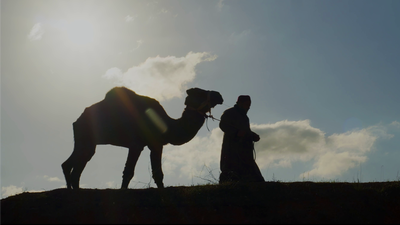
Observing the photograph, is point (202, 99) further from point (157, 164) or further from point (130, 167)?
point (130, 167)

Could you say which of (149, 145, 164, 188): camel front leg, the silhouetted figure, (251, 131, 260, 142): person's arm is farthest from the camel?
(251, 131, 260, 142): person's arm

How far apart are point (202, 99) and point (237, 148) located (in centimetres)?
148

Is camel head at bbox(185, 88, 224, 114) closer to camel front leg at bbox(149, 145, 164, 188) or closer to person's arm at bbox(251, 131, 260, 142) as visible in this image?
person's arm at bbox(251, 131, 260, 142)

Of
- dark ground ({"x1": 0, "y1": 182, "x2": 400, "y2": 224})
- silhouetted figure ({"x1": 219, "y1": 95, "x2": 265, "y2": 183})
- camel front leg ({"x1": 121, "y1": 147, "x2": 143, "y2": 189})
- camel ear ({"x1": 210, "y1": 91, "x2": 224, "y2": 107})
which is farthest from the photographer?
camel ear ({"x1": 210, "y1": 91, "x2": 224, "y2": 107})

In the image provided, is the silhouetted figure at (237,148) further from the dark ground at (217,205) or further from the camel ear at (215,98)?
the dark ground at (217,205)

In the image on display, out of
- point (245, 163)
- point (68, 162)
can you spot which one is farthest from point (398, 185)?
point (68, 162)

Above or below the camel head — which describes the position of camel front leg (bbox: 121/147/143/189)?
below

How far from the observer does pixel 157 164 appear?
837 cm

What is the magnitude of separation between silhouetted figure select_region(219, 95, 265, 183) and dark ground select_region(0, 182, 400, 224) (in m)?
1.38

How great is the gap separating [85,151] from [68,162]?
1.69 ft

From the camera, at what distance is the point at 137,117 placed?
884cm

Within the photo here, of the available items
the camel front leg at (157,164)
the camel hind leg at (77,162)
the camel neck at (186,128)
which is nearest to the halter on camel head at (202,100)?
the camel neck at (186,128)

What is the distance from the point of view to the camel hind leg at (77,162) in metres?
8.51

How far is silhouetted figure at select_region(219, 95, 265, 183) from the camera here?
27.2 feet
